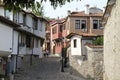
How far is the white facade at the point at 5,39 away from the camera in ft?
102

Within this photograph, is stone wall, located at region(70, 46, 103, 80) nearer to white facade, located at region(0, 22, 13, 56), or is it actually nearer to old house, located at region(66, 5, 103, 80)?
old house, located at region(66, 5, 103, 80)

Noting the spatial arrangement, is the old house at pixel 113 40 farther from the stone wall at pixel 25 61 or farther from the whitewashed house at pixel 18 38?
the stone wall at pixel 25 61

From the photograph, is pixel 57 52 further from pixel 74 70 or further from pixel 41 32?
pixel 74 70

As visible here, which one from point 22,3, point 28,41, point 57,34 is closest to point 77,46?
point 28,41

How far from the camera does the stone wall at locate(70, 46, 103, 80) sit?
32.5 metres

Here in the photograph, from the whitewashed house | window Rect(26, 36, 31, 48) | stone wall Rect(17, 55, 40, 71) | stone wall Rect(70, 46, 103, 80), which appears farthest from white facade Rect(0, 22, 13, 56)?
window Rect(26, 36, 31, 48)

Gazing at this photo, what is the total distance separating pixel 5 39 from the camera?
107ft

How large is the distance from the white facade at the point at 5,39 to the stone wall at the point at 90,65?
7.42m

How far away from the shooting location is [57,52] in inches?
2837

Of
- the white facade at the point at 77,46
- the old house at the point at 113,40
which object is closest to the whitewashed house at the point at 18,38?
the white facade at the point at 77,46

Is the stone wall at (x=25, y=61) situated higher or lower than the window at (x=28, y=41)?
lower

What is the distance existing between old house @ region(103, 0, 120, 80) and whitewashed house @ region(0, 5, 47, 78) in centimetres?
751

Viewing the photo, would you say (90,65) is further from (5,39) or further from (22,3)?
(22,3)

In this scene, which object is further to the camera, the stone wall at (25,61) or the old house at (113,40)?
the stone wall at (25,61)
